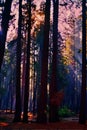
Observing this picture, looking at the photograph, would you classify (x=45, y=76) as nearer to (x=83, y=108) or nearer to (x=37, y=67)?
(x=83, y=108)

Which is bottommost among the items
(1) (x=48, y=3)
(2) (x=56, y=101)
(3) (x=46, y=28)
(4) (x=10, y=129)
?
(4) (x=10, y=129)

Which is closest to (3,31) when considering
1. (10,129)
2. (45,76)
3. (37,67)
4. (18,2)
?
(10,129)

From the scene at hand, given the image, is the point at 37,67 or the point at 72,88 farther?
the point at 72,88

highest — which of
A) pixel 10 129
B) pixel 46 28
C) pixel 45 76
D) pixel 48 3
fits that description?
pixel 48 3

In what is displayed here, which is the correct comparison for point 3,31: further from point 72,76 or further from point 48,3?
point 72,76

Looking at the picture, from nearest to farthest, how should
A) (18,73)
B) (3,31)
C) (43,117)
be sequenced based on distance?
(3,31) → (43,117) → (18,73)

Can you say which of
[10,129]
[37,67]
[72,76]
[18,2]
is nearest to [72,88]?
[72,76]

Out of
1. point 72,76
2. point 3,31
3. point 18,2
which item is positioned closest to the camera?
point 3,31

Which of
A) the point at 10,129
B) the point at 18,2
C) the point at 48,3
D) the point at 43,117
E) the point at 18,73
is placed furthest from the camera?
the point at 18,2

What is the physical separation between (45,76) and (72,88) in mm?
45801

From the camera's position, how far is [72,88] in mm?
64812

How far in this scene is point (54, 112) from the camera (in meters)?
21.7

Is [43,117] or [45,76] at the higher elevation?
[45,76]

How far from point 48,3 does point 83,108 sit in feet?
23.9
